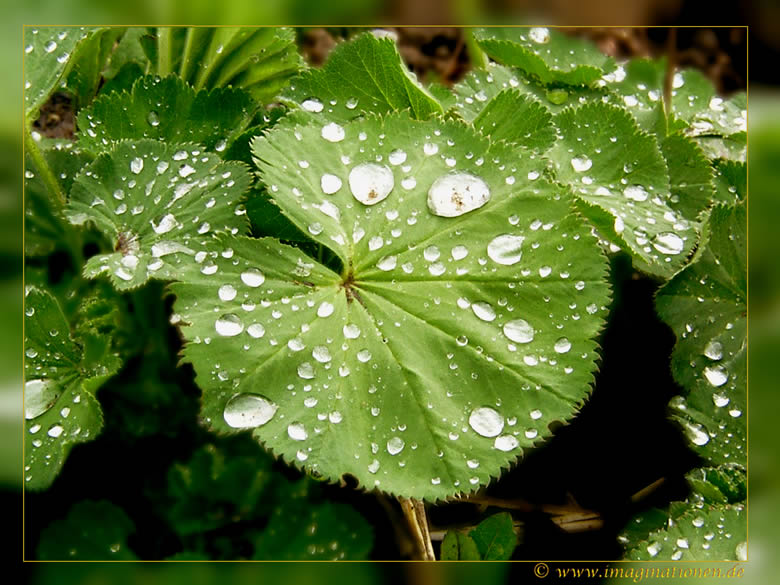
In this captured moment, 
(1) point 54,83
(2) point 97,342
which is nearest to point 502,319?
(2) point 97,342

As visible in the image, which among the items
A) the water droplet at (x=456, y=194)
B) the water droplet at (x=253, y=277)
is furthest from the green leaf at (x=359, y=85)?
the water droplet at (x=253, y=277)

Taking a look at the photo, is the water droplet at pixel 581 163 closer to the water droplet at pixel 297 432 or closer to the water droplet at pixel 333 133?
the water droplet at pixel 333 133

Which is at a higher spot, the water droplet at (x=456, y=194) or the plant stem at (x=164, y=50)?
the plant stem at (x=164, y=50)

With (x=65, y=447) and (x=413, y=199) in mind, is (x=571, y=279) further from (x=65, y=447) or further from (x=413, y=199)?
(x=65, y=447)

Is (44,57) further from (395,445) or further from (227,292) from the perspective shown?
(395,445)

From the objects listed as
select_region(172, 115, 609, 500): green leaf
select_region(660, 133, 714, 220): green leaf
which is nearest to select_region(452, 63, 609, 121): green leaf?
select_region(660, 133, 714, 220): green leaf

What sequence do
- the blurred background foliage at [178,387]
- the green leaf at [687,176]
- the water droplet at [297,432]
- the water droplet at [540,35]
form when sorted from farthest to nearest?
the water droplet at [540,35] < the green leaf at [687,176] < the blurred background foliage at [178,387] < the water droplet at [297,432]

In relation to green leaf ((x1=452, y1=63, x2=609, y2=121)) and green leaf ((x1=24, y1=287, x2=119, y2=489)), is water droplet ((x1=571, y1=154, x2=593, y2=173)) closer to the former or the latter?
green leaf ((x1=452, y1=63, x2=609, y2=121))
